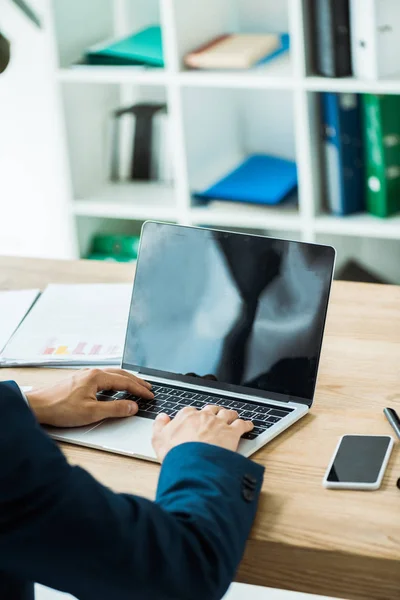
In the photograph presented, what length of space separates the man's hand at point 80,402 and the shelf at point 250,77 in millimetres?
1461

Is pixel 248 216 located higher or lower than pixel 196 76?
lower

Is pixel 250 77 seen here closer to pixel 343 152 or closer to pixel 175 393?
pixel 343 152

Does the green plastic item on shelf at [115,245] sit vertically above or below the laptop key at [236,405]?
below

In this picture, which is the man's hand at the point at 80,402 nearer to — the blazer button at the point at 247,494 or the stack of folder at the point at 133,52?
the blazer button at the point at 247,494

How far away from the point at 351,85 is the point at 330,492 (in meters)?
1.60

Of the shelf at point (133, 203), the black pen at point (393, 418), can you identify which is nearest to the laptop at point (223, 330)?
the black pen at point (393, 418)

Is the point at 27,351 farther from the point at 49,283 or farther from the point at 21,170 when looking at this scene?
the point at 21,170

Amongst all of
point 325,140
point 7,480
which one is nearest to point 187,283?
point 7,480

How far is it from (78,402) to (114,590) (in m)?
0.43

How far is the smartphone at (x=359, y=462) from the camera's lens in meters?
1.15

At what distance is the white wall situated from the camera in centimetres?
288

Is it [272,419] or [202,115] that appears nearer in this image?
[272,419]

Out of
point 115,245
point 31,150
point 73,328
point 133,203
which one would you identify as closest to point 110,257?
point 115,245

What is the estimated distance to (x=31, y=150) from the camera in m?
3.01
